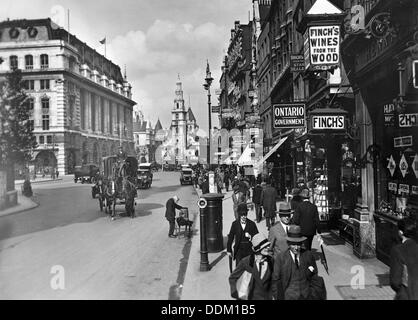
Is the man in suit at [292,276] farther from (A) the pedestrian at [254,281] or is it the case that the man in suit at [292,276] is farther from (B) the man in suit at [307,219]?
(B) the man in suit at [307,219]

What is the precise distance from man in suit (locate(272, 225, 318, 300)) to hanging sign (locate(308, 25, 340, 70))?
22.6 ft

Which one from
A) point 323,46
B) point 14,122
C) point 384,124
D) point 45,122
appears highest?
point 45,122

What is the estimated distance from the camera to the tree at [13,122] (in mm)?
17500

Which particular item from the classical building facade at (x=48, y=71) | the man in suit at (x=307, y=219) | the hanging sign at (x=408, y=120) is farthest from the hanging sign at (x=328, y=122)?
the classical building facade at (x=48, y=71)

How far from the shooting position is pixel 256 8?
40.4m

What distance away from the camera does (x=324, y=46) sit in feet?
34.8

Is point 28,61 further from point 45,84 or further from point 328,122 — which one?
point 328,122

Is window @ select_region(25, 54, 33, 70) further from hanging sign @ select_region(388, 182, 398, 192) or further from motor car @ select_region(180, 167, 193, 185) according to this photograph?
motor car @ select_region(180, 167, 193, 185)

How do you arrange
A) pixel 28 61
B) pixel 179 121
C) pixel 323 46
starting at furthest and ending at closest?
pixel 179 121
pixel 28 61
pixel 323 46

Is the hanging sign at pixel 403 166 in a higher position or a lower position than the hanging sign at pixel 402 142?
lower

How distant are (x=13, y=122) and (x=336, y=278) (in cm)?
1670

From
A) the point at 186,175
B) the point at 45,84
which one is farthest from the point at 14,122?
the point at 186,175

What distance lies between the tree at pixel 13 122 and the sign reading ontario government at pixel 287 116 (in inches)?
436
